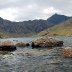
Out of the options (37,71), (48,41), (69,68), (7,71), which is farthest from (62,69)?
(48,41)

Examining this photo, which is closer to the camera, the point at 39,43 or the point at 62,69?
the point at 62,69

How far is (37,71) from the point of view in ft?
130

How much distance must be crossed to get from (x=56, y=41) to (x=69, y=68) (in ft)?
177

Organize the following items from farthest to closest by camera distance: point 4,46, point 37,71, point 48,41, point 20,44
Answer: point 20,44 < point 48,41 < point 4,46 < point 37,71

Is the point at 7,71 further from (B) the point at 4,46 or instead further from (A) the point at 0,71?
(B) the point at 4,46

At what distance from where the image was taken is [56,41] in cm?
9550

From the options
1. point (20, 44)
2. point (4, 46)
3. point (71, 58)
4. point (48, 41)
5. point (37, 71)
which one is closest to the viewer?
point (37, 71)

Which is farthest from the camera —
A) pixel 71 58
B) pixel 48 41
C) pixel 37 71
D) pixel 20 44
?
pixel 20 44

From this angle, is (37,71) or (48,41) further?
(48,41)

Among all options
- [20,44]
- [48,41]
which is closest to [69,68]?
[48,41]

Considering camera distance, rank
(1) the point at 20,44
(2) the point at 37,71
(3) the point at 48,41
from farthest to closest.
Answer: (1) the point at 20,44, (3) the point at 48,41, (2) the point at 37,71

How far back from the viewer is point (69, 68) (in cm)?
4159

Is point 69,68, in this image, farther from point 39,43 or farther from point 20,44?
point 20,44

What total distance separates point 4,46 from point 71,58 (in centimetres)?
3536
